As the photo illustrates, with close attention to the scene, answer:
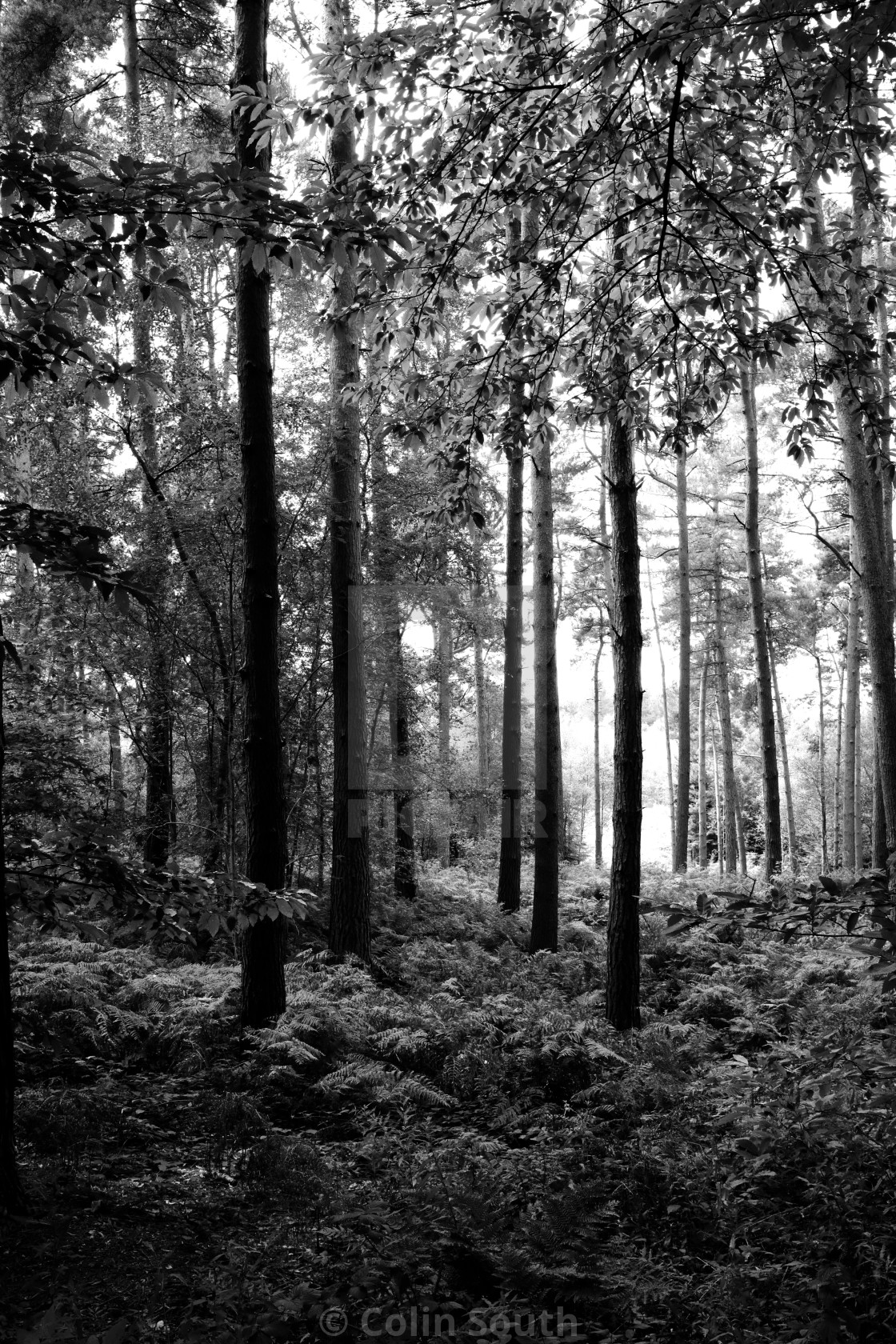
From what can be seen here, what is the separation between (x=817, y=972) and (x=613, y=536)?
4.39 m

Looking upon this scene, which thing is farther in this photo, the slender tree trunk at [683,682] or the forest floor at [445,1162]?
the slender tree trunk at [683,682]

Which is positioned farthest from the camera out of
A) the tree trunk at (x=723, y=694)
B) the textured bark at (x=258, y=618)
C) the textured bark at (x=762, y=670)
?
the tree trunk at (x=723, y=694)

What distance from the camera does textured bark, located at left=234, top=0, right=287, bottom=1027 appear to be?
6.28 m

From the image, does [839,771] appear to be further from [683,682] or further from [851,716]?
[851,716]

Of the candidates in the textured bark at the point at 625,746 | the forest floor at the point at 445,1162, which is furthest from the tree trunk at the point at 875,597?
the textured bark at the point at 625,746

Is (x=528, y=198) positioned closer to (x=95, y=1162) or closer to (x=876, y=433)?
(x=876, y=433)

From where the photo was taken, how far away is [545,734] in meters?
12.1

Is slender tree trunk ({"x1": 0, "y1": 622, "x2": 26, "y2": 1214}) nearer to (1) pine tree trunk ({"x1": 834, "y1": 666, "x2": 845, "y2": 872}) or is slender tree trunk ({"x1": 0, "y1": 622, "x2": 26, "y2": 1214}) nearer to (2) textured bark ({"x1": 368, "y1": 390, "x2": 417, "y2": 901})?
(2) textured bark ({"x1": 368, "y1": 390, "x2": 417, "y2": 901})

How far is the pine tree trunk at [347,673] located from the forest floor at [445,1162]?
1.61 m

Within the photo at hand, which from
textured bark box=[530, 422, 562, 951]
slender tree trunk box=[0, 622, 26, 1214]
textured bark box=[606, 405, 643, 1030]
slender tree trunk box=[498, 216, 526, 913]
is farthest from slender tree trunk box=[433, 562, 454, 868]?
slender tree trunk box=[0, 622, 26, 1214]

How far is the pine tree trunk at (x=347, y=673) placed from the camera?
942cm

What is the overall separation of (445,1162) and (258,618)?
3.82 metres

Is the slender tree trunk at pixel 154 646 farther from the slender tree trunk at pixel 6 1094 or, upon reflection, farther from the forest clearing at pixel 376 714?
the slender tree trunk at pixel 6 1094

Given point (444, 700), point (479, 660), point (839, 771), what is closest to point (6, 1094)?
point (444, 700)
